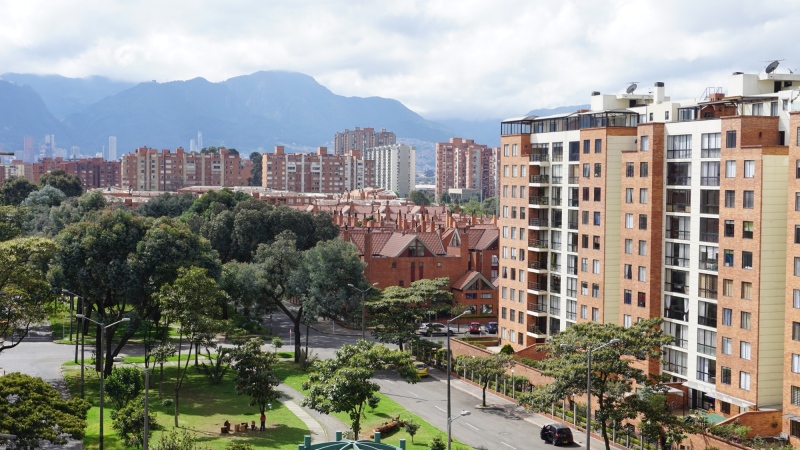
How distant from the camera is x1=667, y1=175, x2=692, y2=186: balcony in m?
58.3

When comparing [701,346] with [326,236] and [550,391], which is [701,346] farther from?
[326,236]

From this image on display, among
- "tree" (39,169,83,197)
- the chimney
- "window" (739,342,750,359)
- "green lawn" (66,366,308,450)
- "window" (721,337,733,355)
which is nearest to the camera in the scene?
"green lawn" (66,366,308,450)

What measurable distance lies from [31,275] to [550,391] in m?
34.8

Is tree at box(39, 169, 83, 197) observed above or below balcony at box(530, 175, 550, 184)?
above

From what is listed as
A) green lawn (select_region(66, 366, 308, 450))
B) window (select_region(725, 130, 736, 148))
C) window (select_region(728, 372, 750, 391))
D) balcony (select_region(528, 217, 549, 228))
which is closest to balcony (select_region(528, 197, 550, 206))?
balcony (select_region(528, 217, 549, 228))

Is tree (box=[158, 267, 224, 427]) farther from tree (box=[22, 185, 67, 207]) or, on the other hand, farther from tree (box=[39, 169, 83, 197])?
tree (box=[39, 169, 83, 197])

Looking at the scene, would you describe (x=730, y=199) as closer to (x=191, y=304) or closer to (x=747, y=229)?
(x=747, y=229)

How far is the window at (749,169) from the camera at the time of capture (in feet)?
171

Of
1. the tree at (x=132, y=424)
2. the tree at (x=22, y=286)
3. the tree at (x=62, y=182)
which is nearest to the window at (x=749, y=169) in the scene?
the tree at (x=132, y=424)

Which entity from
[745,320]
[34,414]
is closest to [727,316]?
[745,320]

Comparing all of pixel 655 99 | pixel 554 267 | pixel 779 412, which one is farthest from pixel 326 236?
pixel 779 412

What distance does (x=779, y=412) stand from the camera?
49781mm

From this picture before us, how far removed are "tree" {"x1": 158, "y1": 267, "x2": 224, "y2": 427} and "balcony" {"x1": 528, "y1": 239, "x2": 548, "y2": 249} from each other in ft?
94.1

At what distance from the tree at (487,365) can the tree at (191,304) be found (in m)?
18.3
